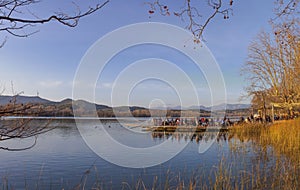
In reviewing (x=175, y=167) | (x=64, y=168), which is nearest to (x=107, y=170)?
(x=64, y=168)

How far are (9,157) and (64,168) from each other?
163 inches

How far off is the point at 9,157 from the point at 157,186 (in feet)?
28.9

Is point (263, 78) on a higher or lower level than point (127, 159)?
higher

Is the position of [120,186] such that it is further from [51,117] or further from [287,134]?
[287,134]

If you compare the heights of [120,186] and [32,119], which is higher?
[32,119]

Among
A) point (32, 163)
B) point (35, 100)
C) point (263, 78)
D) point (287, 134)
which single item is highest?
point (263, 78)

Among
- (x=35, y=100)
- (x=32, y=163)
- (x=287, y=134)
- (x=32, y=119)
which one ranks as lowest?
(x=32, y=163)

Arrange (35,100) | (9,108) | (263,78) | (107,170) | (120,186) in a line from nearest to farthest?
(9,108), (35,100), (120,186), (107,170), (263,78)

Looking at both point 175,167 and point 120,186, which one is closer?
point 120,186

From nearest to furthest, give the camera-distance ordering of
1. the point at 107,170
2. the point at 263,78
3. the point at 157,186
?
the point at 157,186 → the point at 107,170 → the point at 263,78

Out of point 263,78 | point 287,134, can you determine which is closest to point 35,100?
point 287,134

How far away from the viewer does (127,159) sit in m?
11.0

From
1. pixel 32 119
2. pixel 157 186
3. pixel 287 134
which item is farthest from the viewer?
pixel 287 134

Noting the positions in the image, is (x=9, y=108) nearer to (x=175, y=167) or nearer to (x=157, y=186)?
(x=157, y=186)
